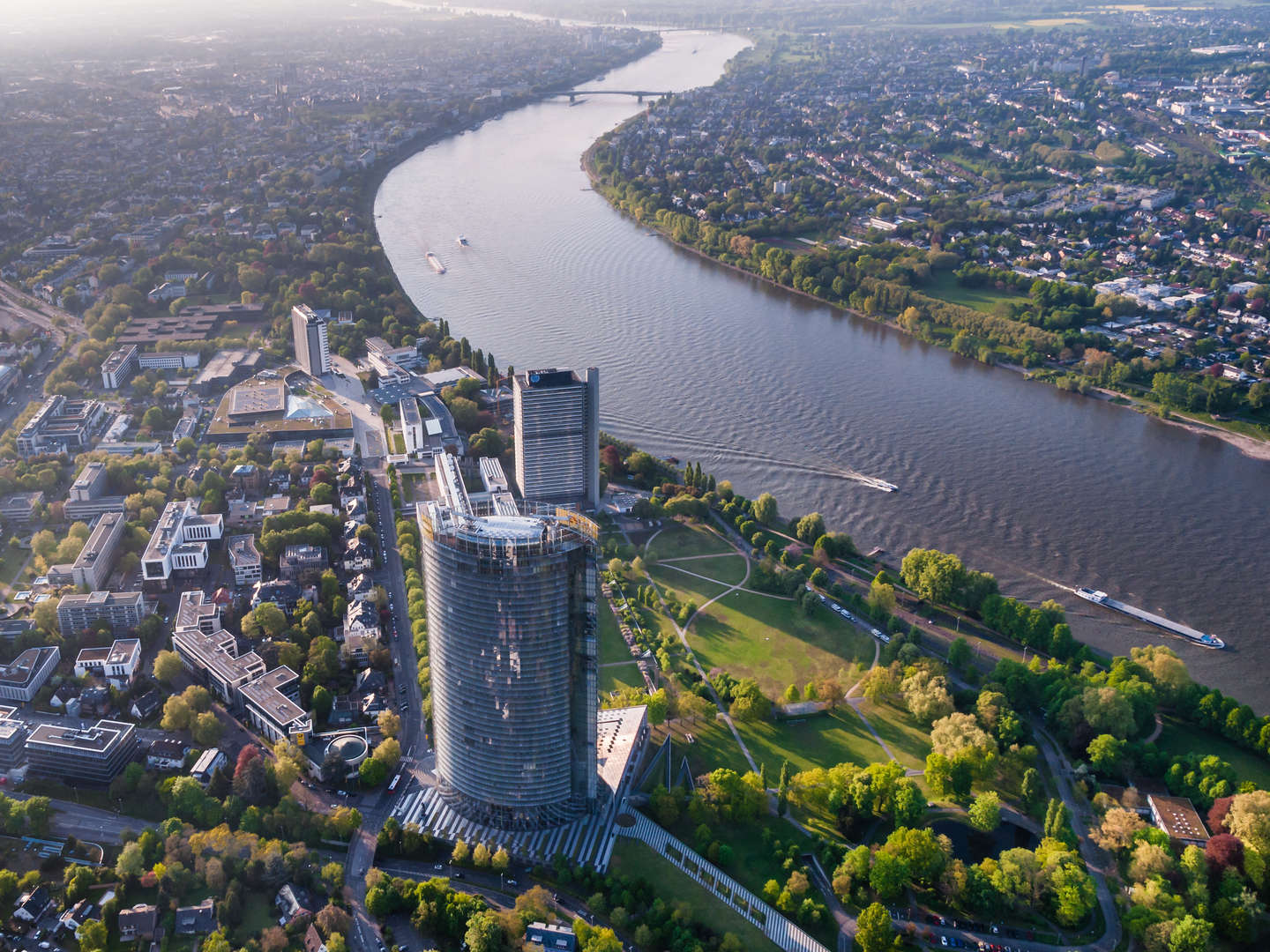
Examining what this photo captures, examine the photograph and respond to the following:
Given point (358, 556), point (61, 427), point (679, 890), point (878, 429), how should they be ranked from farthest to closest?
1. point (878, 429)
2. point (61, 427)
3. point (358, 556)
4. point (679, 890)

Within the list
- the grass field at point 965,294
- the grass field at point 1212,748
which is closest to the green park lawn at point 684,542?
the grass field at point 1212,748

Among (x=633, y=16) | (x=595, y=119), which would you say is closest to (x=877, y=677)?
(x=595, y=119)

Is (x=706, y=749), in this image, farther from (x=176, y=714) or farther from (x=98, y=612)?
(x=98, y=612)

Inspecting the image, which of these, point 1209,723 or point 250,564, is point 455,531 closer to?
point 250,564

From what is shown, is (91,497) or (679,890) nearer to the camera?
(679,890)

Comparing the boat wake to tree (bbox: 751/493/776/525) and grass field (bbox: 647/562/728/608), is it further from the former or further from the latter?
grass field (bbox: 647/562/728/608)

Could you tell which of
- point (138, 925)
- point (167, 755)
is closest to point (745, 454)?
point (167, 755)
